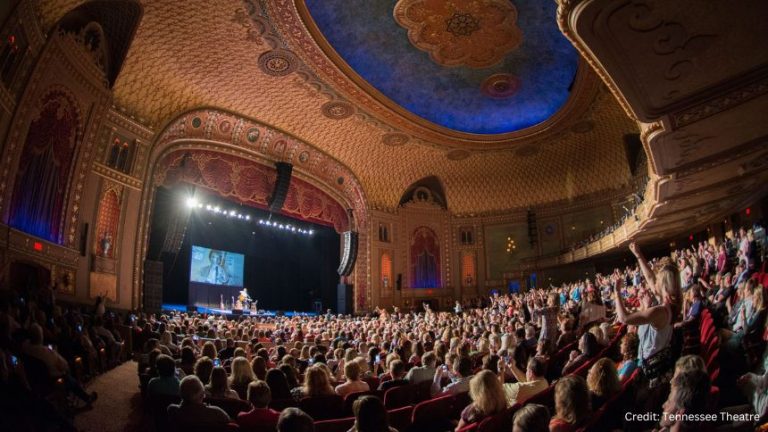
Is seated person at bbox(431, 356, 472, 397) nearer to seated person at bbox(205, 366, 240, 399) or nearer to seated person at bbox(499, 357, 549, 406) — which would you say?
seated person at bbox(499, 357, 549, 406)

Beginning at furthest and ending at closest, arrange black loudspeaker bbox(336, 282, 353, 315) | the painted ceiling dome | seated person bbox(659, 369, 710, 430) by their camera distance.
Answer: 1. black loudspeaker bbox(336, 282, 353, 315)
2. the painted ceiling dome
3. seated person bbox(659, 369, 710, 430)

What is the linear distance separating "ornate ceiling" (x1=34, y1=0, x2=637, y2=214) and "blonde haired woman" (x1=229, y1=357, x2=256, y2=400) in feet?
30.8

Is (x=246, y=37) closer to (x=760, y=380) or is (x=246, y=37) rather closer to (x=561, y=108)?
(x=561, y=108)

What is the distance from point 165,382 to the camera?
5020 mm

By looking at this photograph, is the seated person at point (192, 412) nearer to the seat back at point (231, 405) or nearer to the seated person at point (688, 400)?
the seat back at point (231, 405)

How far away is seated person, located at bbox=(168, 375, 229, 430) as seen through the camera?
3746 mm

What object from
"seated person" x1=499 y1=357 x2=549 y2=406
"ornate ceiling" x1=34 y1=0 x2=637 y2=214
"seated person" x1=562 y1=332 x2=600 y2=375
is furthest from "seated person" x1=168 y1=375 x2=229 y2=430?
"ornate ceiling" x1=34 y1=0 x2=637 y2=214

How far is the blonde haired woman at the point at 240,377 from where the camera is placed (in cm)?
543

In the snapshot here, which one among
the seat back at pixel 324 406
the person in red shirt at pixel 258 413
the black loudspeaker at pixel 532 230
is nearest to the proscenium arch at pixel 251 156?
the black loudspeaker at pixel 532 230

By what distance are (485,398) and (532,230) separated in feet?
86.9

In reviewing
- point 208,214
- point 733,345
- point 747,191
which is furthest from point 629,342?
point 208,214

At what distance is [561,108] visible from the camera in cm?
2245

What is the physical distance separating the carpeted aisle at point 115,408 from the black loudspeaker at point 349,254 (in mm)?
16999

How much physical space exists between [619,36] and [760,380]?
4.41 m
